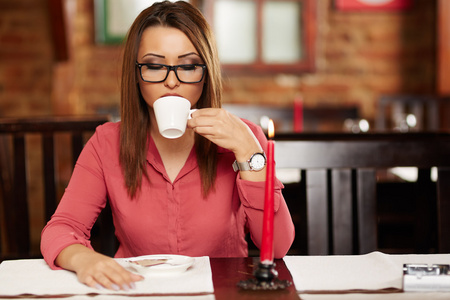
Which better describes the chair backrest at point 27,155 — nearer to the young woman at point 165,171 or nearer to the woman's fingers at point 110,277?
the young woman at point 165,171

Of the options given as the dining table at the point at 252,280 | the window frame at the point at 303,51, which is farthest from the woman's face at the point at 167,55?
the window frame at the point at 303,51

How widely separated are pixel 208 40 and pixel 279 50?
363 cm

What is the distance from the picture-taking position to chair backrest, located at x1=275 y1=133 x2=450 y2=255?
1.69 meters

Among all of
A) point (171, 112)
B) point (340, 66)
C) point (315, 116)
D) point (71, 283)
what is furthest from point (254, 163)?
point (340, 66)

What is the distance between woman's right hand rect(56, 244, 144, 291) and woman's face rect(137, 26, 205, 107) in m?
0.42

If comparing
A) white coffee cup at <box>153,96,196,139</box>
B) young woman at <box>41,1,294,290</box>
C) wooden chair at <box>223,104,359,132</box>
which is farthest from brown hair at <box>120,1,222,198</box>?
wooden chair at <box>223,104,359,132</box>

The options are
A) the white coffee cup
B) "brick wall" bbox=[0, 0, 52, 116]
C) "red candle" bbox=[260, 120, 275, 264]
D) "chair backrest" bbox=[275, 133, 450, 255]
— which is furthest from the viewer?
"brick wall" bbox=[0, 0, 52, 116]

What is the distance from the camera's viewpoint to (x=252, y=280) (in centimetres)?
98

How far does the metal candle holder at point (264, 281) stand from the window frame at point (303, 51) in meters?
4.02

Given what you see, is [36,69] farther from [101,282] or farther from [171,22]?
[101,282]

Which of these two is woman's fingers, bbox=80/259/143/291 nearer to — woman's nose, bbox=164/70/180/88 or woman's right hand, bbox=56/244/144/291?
woman's right hand, bbox=56/244/144/291

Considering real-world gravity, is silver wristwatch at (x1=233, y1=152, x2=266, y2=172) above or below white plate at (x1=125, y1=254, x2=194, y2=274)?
above

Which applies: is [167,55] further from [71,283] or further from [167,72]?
[71,283]

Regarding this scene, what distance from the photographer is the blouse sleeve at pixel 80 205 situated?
4.16 ft
